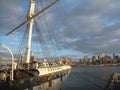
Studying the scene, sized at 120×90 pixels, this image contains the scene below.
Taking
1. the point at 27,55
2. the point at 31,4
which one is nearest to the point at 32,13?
the point at 31,4

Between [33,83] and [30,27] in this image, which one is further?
[30,27]


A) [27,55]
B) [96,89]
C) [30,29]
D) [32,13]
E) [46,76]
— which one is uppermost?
[32,13]

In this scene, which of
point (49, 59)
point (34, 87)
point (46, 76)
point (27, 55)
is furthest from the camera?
point (49, 59)

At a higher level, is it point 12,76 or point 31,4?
point 31,4

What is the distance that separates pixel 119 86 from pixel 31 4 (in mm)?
23676

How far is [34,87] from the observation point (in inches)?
1347

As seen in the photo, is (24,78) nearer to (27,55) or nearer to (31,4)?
(27,55)

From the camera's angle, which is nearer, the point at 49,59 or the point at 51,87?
the point at 51,87

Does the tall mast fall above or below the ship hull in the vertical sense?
above

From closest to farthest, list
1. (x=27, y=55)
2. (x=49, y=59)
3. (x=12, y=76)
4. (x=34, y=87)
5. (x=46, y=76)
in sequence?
1. (x=12, y=76)
2. (x=34, y=87)
3. (x=46, y=76)
4. (x=27, y=55)
5. (x=49, y=59)

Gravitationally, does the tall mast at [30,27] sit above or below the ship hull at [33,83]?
above

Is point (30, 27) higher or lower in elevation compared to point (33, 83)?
higher

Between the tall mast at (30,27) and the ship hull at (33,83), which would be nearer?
the ship hull at (33,83)

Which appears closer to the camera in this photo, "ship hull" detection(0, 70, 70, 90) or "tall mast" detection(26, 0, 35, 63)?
"ship hull" detection(0, 70, 70, 90)
